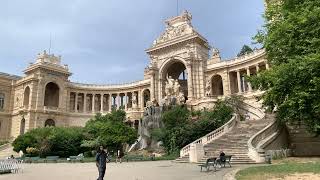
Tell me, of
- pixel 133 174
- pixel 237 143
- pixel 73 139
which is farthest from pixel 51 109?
pixel 133 174

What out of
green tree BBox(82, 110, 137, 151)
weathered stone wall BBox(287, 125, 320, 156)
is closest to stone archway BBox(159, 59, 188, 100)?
green tree BBox(82, 110, 137, 151)

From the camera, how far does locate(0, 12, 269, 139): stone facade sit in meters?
60.8

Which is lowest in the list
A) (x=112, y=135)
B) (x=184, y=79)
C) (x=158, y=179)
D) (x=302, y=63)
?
(x=158, y=179)

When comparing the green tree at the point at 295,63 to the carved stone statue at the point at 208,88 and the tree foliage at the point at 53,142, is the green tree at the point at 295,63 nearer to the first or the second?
the tree foliage at the point at 53,142

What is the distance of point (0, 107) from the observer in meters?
69.5

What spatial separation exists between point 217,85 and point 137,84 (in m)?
18.4

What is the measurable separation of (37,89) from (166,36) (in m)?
28.4

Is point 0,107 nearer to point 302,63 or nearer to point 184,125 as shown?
point 184,125

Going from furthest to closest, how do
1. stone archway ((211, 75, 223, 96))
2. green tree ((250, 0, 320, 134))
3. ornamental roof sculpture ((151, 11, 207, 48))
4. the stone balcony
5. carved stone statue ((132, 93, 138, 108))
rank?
carved stone statue ((132, 93, 138, 108)) → the stone balcony → stone archway ((211, 75, 223, 96)) → ornamental roof sculpture ((151, 11, 207, 48)) → green tree ((250, 0, 320, 134))

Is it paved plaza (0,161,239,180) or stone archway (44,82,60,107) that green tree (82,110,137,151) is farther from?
stone archway (44,82,60,107)

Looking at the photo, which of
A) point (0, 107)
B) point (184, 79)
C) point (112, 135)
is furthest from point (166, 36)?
point (0, 107)

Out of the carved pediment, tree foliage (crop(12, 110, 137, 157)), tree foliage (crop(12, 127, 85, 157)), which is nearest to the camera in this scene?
tree foliage (crop(12, 110, 137, 157))

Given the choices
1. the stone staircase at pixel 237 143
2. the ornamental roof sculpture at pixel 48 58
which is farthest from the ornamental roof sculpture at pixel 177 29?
the stone staircase at pixel 237 143

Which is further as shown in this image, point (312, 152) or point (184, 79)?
point (184, 79)
